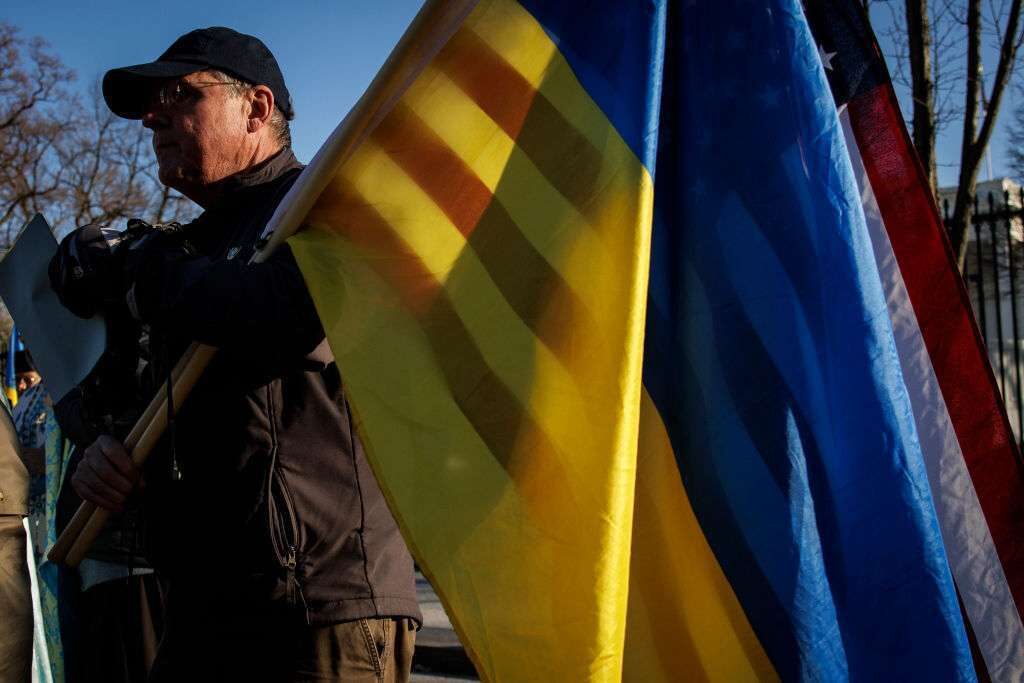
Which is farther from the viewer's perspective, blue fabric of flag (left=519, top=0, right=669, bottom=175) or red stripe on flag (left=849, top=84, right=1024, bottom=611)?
red stripe on flag (left=849, top=84, right=1024, bottom=611)

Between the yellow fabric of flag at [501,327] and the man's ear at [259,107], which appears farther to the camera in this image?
the man's ear at [259,107]

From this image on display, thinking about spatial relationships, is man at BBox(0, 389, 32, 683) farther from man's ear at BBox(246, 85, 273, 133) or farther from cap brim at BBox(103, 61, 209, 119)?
man's ear at BBox(246, 85, 273, 133)

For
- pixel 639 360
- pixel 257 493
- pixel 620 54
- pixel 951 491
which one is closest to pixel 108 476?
pixel 257 493

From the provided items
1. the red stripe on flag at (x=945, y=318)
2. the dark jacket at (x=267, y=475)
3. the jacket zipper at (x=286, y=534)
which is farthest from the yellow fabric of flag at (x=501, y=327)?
the red stripe on flag at (x=945, y=318)

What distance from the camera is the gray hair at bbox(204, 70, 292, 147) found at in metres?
2.61

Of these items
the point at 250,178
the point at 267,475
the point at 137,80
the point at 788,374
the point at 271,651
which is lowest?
the point at 271,651

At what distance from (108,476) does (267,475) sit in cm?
34

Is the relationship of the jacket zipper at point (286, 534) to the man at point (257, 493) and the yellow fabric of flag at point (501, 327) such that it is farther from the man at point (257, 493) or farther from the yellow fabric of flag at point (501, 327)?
the yellow fabric of flag at point (501, 327)

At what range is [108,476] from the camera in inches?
90.6

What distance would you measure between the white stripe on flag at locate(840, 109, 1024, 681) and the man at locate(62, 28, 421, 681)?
1.16m

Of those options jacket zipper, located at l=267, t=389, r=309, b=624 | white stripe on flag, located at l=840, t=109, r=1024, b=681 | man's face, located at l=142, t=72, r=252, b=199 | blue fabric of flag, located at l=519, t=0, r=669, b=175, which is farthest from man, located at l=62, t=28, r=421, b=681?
white stripe on flag, located at l=840, t=109, r=1024, b=681

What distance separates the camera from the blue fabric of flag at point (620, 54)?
2.08m

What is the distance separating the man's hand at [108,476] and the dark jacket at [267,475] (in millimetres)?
82

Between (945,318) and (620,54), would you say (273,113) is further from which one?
(945,318)
